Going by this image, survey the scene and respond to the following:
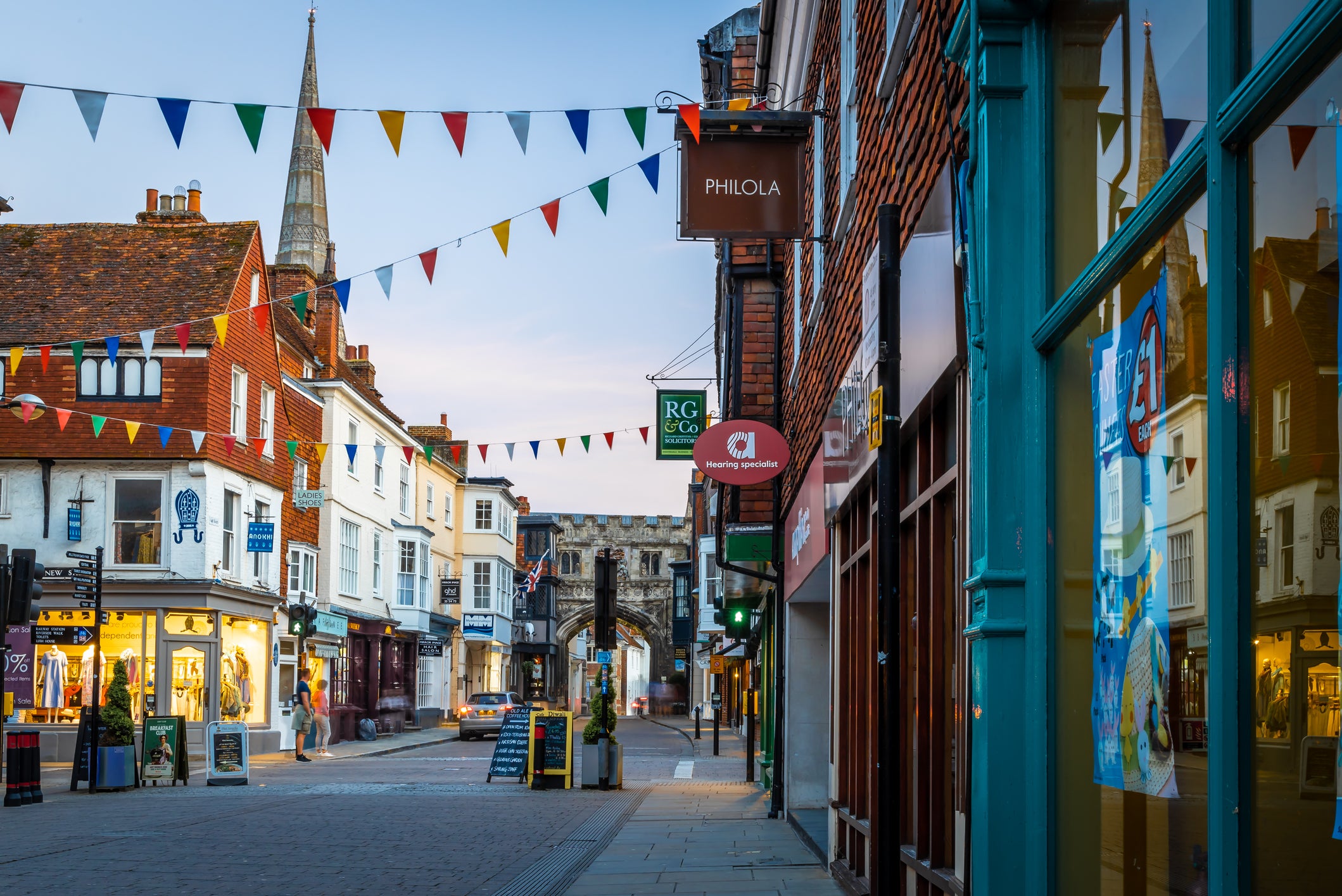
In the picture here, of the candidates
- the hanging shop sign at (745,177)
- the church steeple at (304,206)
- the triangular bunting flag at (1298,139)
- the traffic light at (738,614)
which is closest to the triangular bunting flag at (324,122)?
the hanging shop sign at (745,177)

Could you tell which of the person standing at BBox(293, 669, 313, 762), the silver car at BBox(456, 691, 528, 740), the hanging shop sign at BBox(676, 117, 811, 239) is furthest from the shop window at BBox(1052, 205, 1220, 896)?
the silver car at BBox(456, 691, 528, 740)

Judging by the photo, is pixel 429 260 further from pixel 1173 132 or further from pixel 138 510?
pixel 138 510

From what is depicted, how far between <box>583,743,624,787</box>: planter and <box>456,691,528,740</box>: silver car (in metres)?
18.0

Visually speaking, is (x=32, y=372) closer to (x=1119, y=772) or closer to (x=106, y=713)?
(x=106, y=713)

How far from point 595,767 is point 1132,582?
17351mm

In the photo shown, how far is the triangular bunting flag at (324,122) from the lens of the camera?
31.8 feet

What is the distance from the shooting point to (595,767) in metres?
20.3

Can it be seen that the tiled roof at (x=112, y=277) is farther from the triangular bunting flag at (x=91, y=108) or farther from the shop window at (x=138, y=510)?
the triangular bunting flag at (x=91, y=108)

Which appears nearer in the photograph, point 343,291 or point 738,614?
point 343,291

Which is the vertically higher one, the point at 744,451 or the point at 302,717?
the point at 744,451

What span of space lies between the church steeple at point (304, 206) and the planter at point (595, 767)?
5277cm

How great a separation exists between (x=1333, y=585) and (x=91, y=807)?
1666cm

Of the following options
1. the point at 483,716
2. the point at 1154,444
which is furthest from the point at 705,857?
the point at 483,716

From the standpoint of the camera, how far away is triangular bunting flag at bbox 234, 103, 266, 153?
9164mm
